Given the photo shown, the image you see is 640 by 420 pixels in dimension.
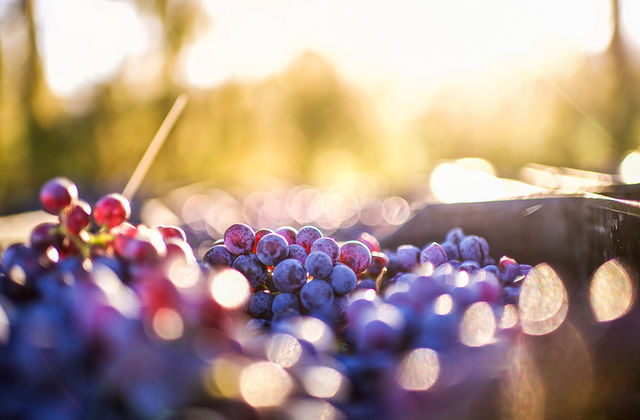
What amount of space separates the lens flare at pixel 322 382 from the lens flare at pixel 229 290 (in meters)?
0.17

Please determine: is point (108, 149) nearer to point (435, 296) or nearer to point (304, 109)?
point (304, 109)

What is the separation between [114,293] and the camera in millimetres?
575

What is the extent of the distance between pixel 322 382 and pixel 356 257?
0.48 m

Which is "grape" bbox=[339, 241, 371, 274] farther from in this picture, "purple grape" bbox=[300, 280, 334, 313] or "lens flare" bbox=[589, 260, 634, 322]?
"lens flare" bbox=[589, 260, 634, 322]

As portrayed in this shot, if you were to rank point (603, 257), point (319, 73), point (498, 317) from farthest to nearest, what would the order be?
point (319, 73), point (603, 257), point (498, 317)

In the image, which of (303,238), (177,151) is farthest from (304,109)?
(303,238)

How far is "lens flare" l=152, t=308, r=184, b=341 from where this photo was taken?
1.74 feet

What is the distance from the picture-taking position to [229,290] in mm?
680

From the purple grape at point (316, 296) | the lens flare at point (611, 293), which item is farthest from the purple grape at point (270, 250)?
the lens flare at point (611, 293)

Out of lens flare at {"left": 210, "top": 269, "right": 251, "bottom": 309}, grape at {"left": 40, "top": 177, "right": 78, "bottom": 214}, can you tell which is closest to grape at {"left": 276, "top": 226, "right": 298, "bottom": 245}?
lens flare at {"left": 210, "top": 269, "right": 251, "bottom": 309}

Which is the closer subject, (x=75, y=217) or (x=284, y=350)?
(x=284, y=350)

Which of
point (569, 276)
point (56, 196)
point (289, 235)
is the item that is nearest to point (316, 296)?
point (289, 235)

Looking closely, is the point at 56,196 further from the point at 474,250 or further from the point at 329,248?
the point at 474,250

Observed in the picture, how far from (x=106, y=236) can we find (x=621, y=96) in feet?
43.7
